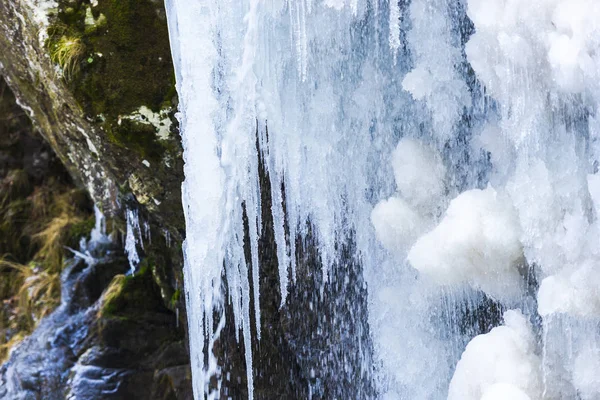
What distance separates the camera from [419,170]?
8.09ft

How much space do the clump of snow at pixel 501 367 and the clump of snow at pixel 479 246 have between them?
5.3 inches

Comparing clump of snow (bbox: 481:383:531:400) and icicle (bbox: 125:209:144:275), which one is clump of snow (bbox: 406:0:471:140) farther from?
icicle (bbox: 125:209:144:275)

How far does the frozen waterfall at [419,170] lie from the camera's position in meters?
1.90

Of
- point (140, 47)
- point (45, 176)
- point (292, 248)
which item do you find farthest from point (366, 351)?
point (45, 176)

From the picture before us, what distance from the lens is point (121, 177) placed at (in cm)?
410

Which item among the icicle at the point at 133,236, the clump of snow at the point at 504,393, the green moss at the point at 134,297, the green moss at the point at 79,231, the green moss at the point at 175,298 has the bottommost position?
the clump of snow at the point at 504,393

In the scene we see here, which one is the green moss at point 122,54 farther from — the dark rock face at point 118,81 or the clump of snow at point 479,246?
the clump of snow at point 479,246

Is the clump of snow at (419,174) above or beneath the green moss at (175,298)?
beneath

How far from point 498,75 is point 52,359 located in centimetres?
434

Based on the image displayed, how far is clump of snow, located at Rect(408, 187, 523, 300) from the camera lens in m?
2.06

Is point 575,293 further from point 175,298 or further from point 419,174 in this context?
point 175,298

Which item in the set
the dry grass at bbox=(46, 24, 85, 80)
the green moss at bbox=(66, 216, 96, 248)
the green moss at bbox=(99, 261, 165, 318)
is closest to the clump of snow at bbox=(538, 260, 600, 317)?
the dry grass at bbox=(46, 24, 85, 80)

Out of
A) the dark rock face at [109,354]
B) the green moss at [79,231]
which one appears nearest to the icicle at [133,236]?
the dark rock face at [109,354]

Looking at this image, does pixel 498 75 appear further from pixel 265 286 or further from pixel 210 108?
pixel 265 286
